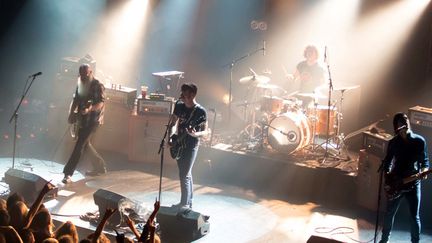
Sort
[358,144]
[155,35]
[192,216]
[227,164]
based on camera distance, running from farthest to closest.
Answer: [155,35] → [358,144] → [227,164] → [192,216]

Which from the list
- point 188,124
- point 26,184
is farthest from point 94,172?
point 188,124

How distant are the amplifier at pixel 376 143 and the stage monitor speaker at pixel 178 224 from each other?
3.81 m

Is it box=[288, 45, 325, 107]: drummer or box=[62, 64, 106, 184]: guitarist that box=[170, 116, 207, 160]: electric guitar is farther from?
box=[288, 45, 325, 107]: drummer

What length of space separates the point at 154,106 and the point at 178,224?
5.09 metres

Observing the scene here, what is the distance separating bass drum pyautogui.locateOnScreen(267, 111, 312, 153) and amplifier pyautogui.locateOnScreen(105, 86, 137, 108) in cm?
335

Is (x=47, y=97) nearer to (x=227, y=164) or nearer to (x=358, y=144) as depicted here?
(x=227, y=164)

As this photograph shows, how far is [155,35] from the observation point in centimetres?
1697

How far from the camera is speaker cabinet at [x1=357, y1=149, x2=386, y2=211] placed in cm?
1055

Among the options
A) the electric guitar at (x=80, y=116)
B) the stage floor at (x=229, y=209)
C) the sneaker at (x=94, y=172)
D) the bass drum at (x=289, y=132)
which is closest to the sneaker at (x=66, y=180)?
the stage floor at (x=229, y=209)

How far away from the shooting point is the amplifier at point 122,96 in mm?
13641

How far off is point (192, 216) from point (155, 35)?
9416 millimetres

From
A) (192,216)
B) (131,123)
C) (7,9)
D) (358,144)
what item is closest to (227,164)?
(131,123)

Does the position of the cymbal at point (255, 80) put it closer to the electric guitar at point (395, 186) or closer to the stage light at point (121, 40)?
the stage light at point (121, 40)

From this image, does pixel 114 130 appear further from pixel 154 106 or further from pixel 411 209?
pixel 411 209
